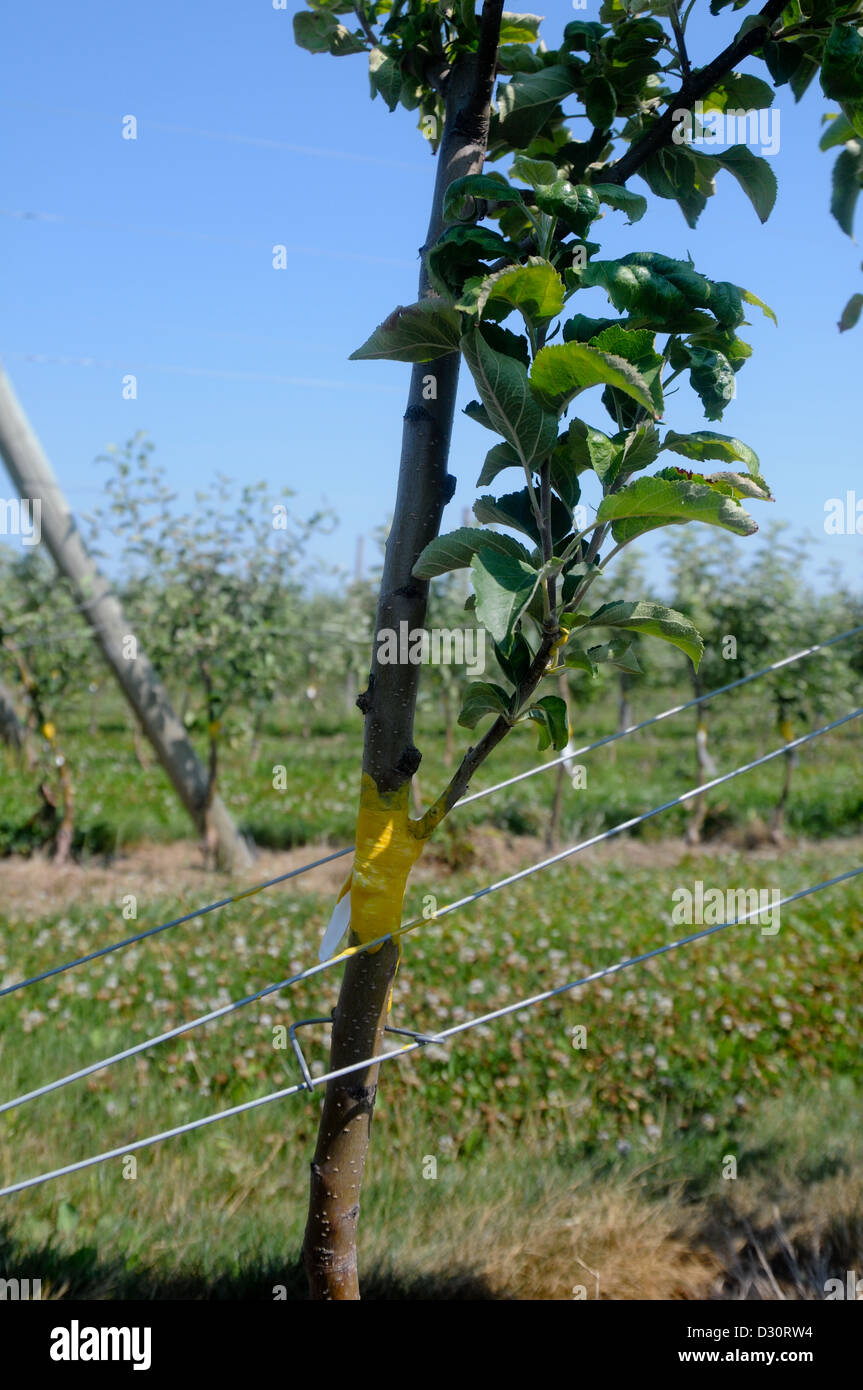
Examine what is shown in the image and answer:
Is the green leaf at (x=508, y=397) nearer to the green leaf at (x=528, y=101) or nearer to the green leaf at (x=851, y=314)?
the green leaf at (x=528, y=101)

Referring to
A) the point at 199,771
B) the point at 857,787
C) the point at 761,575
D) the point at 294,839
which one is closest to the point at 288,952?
the point at 199,771

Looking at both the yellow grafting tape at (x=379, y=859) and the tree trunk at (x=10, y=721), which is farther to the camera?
the tree trunk at (x=10, y=721)

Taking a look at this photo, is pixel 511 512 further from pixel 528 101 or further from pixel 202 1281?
pixel 202 1281

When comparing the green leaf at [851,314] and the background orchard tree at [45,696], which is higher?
the background orchard tree at [45,696]

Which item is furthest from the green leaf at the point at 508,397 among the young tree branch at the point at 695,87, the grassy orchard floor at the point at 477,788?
the grassy orchard floor at the point at 477,788

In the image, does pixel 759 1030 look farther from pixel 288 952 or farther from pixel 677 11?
pixel 677 11

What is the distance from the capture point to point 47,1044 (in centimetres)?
368

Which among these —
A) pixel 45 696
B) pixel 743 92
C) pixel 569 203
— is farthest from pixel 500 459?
pixel 45 696

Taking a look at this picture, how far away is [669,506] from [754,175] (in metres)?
0.70

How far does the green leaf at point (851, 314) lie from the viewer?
2092 millimetres

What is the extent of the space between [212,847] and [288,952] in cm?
220

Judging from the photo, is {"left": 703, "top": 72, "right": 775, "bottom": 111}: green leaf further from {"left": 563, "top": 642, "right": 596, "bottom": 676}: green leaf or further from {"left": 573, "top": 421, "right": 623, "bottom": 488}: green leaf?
{"left": 563, "top": 642, "right": 596, "bottom": 676}: green leaf

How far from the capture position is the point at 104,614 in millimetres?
5598

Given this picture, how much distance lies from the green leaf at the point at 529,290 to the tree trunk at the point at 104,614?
4.64 meters
